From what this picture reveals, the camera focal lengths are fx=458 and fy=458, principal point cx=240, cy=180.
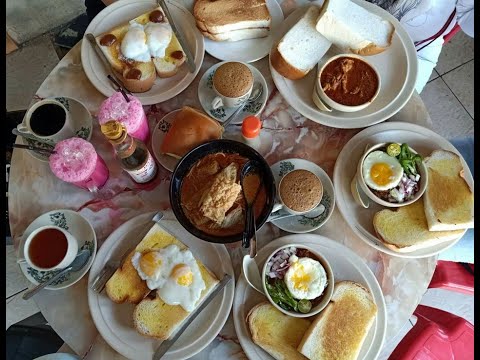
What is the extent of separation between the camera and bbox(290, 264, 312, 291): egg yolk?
1197 millimetres

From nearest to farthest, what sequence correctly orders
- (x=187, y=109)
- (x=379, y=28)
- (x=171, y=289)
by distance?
1. (x=171, y=289)
2. (x=187, y=109)
3. (x=379, y=28)

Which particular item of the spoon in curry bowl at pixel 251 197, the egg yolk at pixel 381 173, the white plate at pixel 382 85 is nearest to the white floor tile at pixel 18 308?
the spoon in curry bowl at pixel 251 197

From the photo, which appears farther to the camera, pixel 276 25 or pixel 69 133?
pixel 276 25

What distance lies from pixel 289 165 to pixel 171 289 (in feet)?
1.61

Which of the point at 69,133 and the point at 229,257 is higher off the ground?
the point at 69,133

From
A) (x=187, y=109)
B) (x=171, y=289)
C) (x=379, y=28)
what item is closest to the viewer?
(x=171, y=289)

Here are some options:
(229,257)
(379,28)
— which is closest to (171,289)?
(229,257)

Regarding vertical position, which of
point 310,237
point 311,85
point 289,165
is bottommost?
point 310,237

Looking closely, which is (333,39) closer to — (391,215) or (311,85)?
(311,85)

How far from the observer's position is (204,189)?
124 centimetres

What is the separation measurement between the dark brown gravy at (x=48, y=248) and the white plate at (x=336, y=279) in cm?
49

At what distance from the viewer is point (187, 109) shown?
4.35ft

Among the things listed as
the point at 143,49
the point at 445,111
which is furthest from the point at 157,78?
the point at 445,111

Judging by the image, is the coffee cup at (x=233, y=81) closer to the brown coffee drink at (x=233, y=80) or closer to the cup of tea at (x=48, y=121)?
the brown coffee drink at (x=233, y=80)
